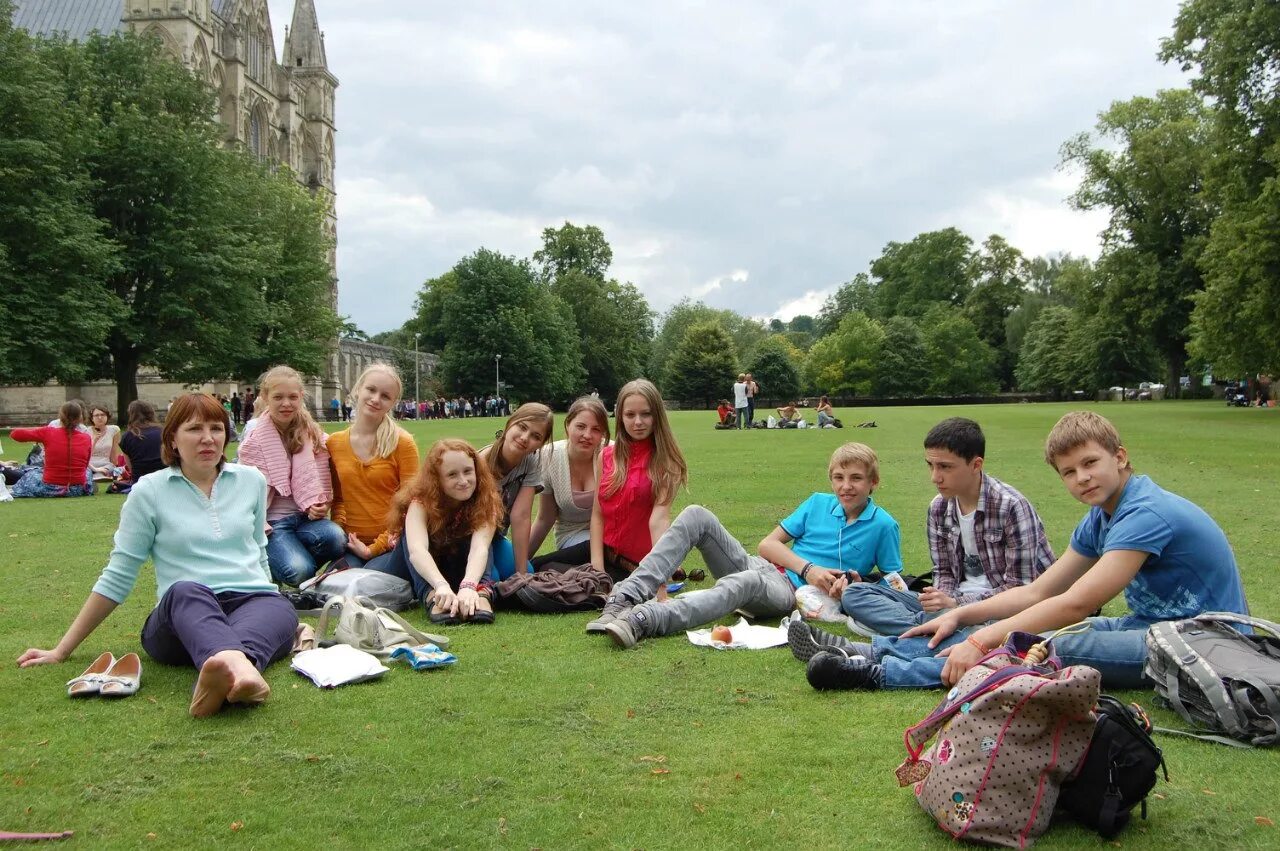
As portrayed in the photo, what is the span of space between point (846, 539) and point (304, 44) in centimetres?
8170

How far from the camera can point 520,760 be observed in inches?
149

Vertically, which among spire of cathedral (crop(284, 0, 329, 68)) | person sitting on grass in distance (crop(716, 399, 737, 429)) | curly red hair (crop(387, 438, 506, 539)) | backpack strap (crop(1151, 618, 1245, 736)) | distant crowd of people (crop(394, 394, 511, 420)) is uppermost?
spire of cathedral (crop(284, 0, 329, 68))

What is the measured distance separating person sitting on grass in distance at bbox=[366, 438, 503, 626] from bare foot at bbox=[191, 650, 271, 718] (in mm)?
1904

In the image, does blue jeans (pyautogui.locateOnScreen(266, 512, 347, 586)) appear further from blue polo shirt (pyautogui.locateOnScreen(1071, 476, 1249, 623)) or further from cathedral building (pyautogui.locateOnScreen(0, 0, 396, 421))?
cathedral building (pyautogui.locateOnScreen(0, 0, 396, 421))

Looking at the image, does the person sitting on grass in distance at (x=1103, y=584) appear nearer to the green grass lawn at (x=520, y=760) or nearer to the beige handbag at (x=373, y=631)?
the green grass lawn at (x=520, y=760)

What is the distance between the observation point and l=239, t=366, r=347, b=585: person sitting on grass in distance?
281 inches

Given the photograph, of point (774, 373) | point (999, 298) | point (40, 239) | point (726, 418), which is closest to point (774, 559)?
point (40, 239)

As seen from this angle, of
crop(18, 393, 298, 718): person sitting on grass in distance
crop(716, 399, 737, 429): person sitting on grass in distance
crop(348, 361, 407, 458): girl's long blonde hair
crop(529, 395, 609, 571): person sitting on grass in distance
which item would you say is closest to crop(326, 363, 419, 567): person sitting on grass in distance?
crop(348, 361, 407, 458): girl's long blonde hair

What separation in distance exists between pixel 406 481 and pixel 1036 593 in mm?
4089

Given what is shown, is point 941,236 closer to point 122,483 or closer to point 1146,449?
point 1146,449

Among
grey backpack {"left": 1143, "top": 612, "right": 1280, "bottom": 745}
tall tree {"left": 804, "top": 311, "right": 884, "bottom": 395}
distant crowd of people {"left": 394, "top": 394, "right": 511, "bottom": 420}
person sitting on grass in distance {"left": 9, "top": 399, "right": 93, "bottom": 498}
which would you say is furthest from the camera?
tall tree {"left": 804, "top": 311, "right": 884, "bottom": 395}

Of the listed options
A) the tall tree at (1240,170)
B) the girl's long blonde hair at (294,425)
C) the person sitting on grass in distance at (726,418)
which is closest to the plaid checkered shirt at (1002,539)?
the girl's long blonde hair at (294,425)

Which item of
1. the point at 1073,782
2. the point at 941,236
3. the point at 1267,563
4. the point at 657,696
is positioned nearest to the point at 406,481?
the point at 657,696

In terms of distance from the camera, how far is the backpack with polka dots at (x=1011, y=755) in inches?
121
